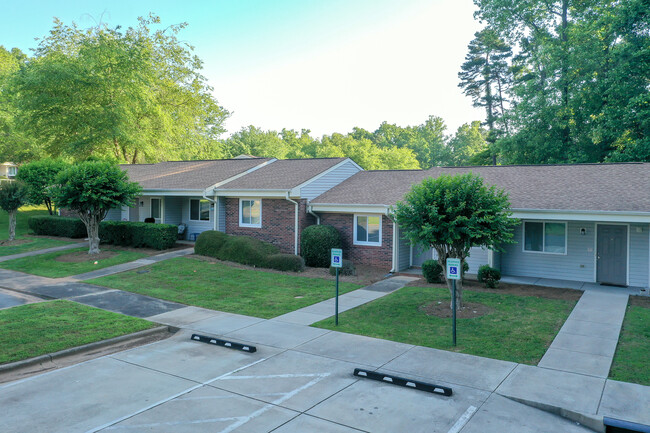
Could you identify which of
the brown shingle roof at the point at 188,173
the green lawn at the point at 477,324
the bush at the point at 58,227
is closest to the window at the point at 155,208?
the brown shingle roof at the point at 188,173

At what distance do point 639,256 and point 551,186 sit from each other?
154 inches

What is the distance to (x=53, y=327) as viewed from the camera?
10.5m

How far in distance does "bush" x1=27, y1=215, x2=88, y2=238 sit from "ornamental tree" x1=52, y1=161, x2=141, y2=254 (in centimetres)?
506

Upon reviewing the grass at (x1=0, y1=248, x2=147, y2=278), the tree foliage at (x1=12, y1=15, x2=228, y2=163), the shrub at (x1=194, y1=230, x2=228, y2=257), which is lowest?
the grass at (x1=0, y1=248, x2=147, y2=278)

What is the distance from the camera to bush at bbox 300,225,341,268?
19.0m

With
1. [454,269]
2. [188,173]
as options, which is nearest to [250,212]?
[188,173]

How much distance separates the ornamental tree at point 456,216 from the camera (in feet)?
38.2

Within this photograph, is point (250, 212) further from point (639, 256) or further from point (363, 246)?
point (639, 256)

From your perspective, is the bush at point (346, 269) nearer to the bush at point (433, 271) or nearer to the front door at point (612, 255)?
the bush at point (433, 271)

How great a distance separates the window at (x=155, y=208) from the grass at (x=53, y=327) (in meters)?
13.7

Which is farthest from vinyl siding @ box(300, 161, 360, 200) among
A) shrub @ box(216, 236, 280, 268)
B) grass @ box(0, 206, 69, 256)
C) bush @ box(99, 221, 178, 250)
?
grass @ box(0, 206, 69, 256)

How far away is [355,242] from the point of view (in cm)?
1964

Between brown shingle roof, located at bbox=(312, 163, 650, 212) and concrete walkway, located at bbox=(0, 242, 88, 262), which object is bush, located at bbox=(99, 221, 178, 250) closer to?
concrete walkway, located at bbox=(0, 242, 88, 262)

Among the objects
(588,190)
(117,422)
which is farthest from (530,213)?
(117,422)
